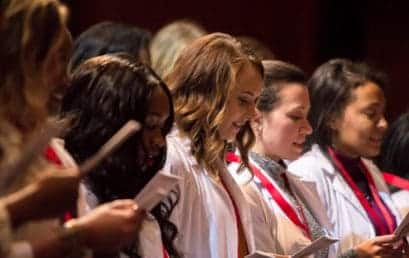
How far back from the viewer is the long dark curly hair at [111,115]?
2.73m

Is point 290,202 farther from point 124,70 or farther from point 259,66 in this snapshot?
point 124,70

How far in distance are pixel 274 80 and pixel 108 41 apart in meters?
0.53

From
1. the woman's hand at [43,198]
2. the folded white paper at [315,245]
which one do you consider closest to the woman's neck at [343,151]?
the folded white paper at [315,245]

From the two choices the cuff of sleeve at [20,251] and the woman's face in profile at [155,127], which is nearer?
the cuff of sleeve at [20,251]

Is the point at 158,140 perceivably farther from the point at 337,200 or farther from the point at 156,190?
the point at 337,200

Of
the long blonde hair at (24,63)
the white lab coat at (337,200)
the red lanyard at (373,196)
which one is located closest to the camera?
the long blonde hair at (24,63)

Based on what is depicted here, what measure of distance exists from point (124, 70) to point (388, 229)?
1514mm

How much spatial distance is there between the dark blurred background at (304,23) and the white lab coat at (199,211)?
246 cm

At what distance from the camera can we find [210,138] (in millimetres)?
3225

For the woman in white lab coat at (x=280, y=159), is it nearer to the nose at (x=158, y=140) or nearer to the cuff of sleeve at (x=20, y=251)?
the nose at (x=158, y=140)

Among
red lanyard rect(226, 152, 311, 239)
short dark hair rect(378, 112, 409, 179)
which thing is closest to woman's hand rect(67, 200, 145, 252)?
red lanyard rect(226, 152, 311, 239)

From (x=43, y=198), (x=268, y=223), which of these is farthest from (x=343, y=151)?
(x=43, y=198)

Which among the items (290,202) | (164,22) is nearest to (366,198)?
(290,202)

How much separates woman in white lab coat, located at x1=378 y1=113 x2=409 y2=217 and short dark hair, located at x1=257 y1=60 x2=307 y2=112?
67cm
